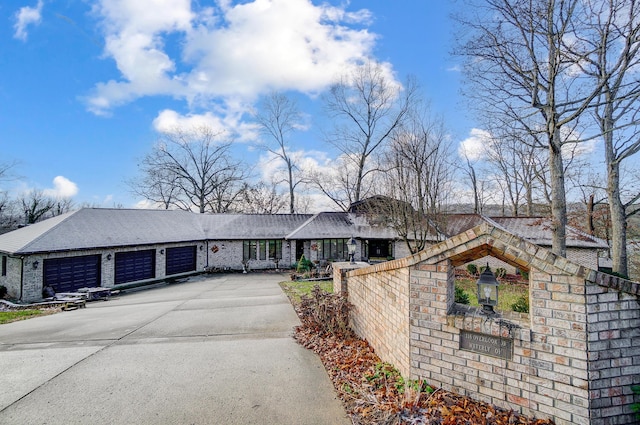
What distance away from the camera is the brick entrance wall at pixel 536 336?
3387 millimetres

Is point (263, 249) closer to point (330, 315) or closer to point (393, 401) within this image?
point (330, 315)

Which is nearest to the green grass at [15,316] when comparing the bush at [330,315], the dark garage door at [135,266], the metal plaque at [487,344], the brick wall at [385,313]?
the dark garage door at [135,266]

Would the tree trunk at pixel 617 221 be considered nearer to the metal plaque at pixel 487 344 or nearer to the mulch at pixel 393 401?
Result: the metal plaque at pixel 487 344

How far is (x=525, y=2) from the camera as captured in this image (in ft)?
30.9

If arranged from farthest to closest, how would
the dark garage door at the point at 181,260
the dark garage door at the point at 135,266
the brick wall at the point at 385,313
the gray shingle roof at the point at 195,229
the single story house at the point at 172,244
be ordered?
the dark garage door at the point at 181,260 → the dark garage door at the point at 135,266 → the gray shingle roof at the point at 195,229 → the single story house at the point at 172,244 → the brick wall at the point at 385,313

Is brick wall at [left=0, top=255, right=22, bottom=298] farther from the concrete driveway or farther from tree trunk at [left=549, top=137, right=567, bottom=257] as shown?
tree trunk at [left=549, top=137, right=567, bottom=257]

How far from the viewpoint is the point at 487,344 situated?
12.9 ft

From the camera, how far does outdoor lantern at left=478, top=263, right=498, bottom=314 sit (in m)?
4.10

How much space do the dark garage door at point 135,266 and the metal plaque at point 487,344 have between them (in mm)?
20074

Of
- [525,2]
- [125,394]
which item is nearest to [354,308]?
[125,394]

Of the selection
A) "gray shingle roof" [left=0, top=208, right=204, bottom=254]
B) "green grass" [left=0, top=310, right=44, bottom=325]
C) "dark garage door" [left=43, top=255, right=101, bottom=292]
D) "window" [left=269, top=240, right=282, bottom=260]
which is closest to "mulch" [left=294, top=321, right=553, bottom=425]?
"green grass" [left=0, top=310, right=44, bottom=325]

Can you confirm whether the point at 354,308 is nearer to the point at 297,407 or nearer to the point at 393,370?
the point at 393,370

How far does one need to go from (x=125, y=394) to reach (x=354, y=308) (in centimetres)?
471

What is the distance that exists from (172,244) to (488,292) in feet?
70.1
